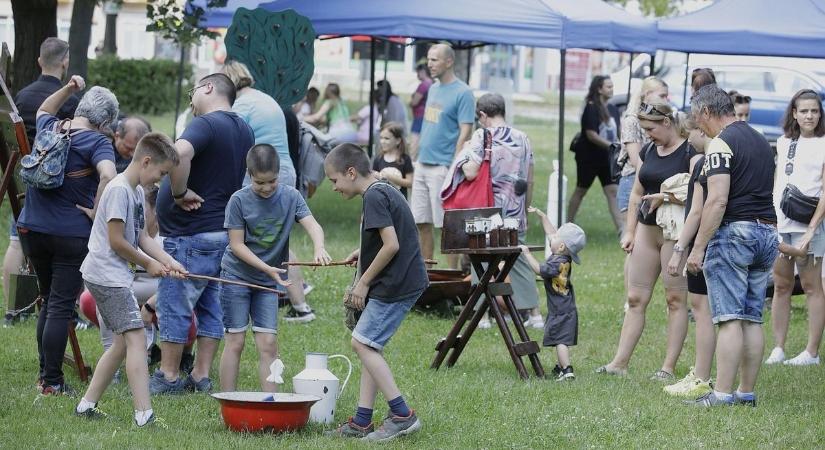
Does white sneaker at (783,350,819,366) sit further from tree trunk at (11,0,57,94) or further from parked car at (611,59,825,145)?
parked car at (611,59,825,145)

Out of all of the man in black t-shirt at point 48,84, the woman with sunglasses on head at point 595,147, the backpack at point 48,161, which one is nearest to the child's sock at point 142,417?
the backpack at point 48,161

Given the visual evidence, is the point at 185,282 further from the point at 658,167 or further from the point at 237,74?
the point at 658,167

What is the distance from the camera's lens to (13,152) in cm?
707

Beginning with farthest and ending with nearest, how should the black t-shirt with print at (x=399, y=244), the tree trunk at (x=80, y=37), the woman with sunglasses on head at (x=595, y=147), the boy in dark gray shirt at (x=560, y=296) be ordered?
1. the tree trunk at (x=80, y=37)
2. the woman with sunglasses on head at (x=595, y=147)
3. the boy in dark gray shirt at (x=560, y=296)
4. the black t-shirt with print at (x=399, y=244)

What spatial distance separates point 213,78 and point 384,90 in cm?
951

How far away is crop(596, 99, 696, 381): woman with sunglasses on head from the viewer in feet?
23.6

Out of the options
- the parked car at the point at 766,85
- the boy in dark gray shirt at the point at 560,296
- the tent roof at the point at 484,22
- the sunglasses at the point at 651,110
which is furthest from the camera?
the parked car at the point at 766,85

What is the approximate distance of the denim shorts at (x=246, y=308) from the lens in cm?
631

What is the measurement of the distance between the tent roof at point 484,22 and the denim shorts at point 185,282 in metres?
6.50

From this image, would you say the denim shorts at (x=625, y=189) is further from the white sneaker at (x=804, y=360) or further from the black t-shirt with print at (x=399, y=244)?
the black t-shirt with print at (x=399, y=244)

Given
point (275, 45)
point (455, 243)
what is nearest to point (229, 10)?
point (275, 45)

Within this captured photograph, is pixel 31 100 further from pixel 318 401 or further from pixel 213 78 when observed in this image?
pixel 318 401

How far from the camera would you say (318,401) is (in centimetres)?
602

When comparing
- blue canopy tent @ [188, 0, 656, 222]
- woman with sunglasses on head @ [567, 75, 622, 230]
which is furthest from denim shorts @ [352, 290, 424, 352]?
woman with sunglasses on head @ [567, 75, 622, 230]
